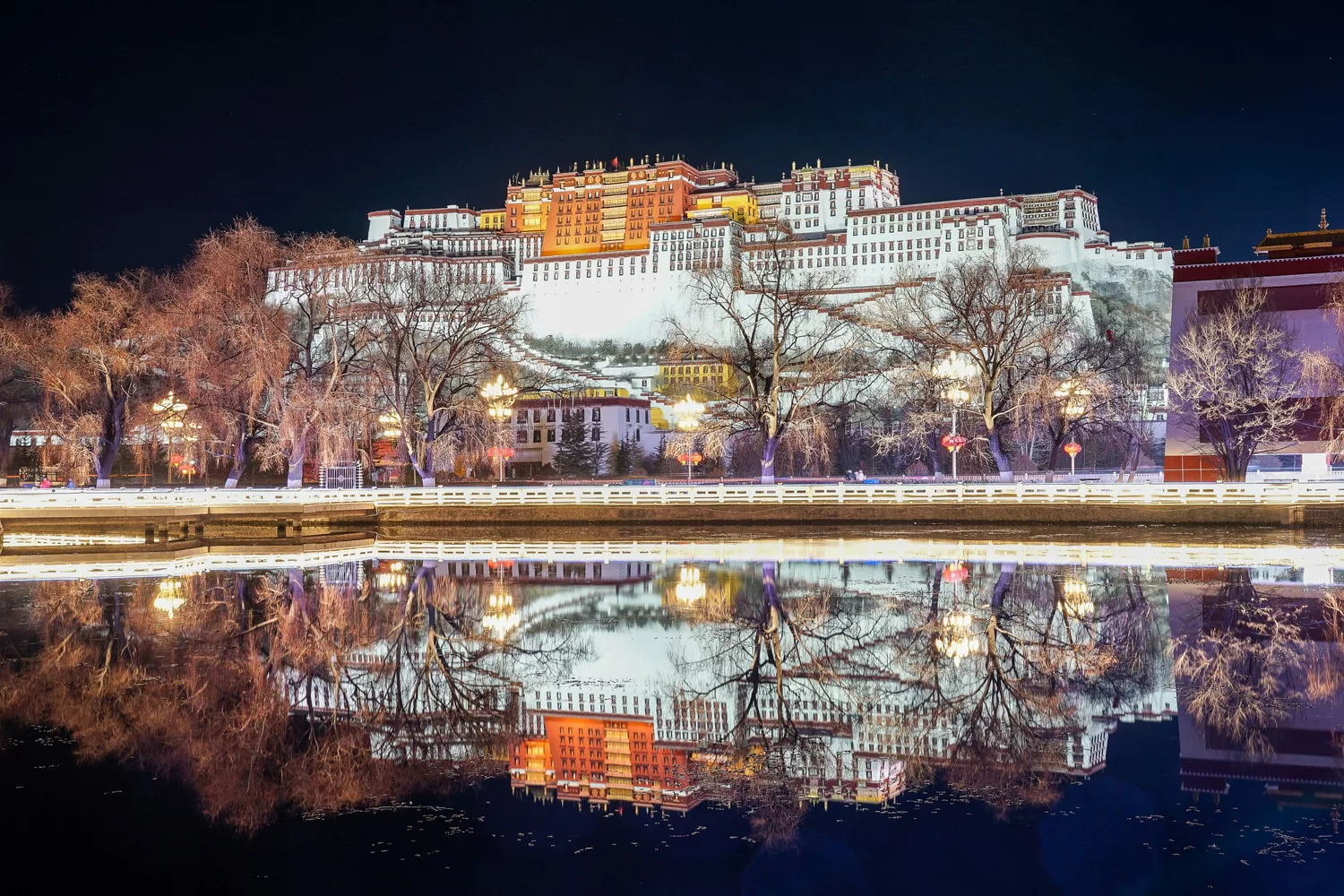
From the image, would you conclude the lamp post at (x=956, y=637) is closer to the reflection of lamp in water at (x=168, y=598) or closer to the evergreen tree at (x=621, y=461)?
the reflection of lamp in water at (x=168, y=598)

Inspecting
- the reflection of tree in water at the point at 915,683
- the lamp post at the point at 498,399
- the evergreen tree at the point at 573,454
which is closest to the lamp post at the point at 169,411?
the lamp post at the point at 498,399

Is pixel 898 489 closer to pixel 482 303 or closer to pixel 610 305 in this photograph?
pixel 482 303

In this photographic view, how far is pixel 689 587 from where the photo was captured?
74.2 ft

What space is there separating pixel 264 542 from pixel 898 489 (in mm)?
18425

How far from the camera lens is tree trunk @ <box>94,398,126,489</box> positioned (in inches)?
1914

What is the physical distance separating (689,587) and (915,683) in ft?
30.7

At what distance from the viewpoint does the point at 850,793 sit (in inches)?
389

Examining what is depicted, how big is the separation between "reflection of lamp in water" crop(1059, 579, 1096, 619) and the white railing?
49.1 ft

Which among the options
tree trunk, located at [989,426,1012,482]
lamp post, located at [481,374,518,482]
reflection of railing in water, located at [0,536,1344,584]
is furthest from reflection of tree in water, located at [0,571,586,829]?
lamp post, located at [481,374,518,482]

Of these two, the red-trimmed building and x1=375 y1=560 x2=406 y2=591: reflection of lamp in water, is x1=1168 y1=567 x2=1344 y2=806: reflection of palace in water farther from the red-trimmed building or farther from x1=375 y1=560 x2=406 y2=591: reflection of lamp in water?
the red-trimmed building

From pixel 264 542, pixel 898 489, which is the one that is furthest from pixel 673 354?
pixel 264 542

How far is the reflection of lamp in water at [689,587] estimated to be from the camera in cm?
2107

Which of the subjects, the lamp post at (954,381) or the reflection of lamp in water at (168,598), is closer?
the reflection of lamp in water at (168,598)

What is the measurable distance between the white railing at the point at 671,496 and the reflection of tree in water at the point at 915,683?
16.1 m
